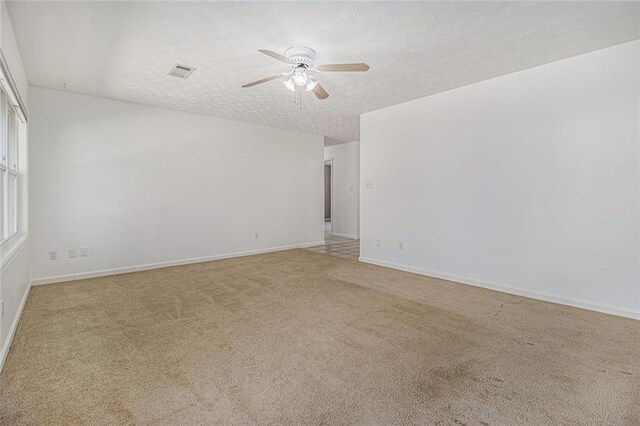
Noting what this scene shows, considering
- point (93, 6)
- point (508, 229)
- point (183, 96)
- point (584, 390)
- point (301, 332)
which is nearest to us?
point (584, 390)

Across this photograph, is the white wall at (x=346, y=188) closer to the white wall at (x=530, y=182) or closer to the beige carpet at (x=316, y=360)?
the white wall at (x=530, y=182)

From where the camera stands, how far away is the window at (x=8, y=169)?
2680 millimetres

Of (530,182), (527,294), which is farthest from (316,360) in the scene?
(530,182)

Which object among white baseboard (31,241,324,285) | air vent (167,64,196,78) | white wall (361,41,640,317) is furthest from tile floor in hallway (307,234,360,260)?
air vent (167,64,196,78)

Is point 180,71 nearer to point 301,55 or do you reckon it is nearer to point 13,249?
point 301,55

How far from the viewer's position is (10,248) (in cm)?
267

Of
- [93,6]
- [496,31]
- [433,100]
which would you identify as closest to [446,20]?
[496,31]

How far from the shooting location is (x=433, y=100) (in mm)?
4336

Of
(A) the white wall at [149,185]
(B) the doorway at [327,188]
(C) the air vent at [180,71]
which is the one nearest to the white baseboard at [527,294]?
(A) the white wall at [149,185]

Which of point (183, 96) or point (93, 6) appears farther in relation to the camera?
point (183, 96)

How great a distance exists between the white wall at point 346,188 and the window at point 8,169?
6.28 m

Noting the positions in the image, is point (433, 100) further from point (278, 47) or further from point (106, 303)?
A: point (106, 303)

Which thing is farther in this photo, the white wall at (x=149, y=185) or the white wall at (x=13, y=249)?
the white wall at (x=149, y=185)

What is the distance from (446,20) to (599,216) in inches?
94.3
